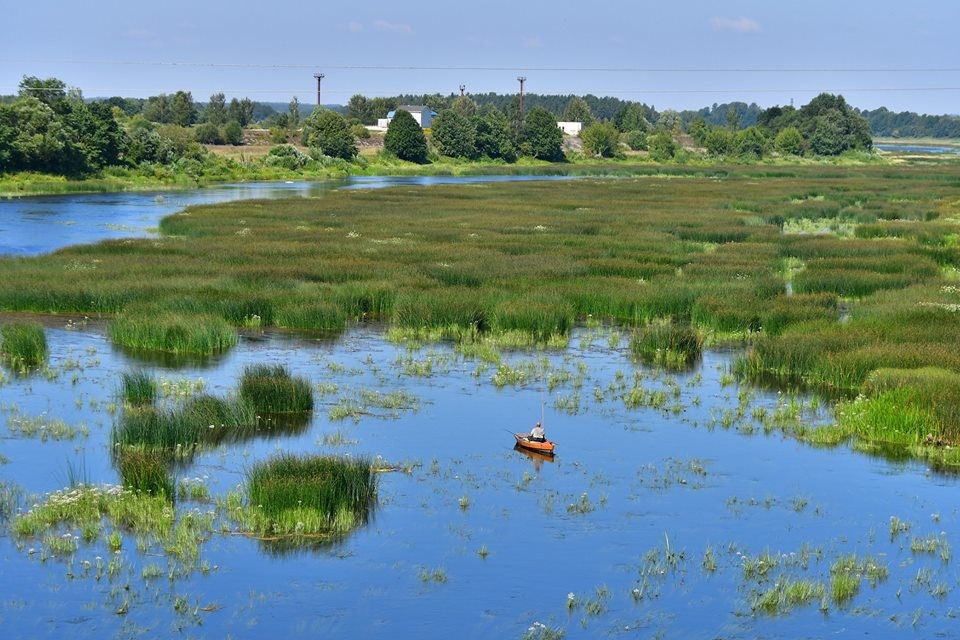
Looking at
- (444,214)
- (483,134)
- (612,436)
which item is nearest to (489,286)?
(612,436)

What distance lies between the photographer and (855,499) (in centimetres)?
1842

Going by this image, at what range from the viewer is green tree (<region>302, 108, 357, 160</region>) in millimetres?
134625

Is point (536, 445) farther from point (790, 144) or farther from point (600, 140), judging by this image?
point (790, 144)

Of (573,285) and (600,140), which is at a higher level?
(600,140)

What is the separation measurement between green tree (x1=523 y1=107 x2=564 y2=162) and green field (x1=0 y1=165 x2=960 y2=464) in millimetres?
106252

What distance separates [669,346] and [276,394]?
10741 mm

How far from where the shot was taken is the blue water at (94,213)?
50969 millimetres

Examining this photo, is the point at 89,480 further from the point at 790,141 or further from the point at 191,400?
the point at 790,141

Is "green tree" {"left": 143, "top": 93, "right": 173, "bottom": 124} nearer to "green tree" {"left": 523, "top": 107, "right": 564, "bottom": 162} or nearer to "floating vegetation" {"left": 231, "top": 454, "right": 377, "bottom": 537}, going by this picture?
"green tree" {"left": 523, "top": 107, "right": 564, "bottom": 162}

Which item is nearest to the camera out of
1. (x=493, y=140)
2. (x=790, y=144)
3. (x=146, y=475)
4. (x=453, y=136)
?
(x=146, y=475)

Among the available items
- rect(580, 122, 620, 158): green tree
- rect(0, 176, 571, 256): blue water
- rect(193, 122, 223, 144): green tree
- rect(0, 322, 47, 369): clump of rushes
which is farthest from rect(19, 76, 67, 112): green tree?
rect(580, 122, 620, 158): green tree

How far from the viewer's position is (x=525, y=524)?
16.8 m

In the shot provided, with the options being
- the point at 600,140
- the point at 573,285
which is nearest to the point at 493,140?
the point at 600,140

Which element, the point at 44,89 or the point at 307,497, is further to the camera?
the point at 44,89
